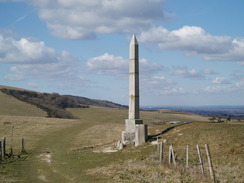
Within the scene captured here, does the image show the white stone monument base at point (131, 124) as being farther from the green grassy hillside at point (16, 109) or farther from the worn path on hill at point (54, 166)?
the green grassy hillside at point (16, 109)

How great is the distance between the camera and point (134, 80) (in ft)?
95.9

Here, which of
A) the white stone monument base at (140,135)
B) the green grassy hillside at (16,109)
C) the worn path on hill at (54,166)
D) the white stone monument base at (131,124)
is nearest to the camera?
the worn path on hill at (54,166)

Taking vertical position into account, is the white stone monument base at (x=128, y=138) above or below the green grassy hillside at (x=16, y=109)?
below

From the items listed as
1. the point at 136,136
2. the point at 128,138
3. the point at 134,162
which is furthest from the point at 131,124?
the point at 134,162

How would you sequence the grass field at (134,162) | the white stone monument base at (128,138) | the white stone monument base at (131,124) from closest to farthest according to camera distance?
the grass field at (134,162)
the white stone monument base at (128,138)
the white stone monument base at (131,124)

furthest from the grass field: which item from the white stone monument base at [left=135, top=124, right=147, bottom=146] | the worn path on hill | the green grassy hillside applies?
the green grassy hillside

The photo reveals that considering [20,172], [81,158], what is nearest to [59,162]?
[81,158]

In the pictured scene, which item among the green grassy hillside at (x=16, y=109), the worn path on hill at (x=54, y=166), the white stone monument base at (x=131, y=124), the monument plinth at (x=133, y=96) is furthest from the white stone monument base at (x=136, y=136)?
the green grassy hillside at (x=16, y=109)

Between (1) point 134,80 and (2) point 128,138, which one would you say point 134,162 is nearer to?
(2) point 128,138

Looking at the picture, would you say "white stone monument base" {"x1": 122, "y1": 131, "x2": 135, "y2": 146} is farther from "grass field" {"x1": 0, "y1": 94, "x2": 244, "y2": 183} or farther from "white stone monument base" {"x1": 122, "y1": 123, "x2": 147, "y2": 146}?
"grass field" {"x1": 0, "y1": 94, "x2": 244, "y2": 183}

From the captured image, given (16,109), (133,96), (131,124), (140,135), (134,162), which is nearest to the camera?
(134,162)

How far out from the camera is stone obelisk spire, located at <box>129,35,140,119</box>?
2930 cm

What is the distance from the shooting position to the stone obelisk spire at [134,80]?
2930cm

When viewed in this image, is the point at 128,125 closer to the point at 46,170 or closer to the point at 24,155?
the point at 24,155
